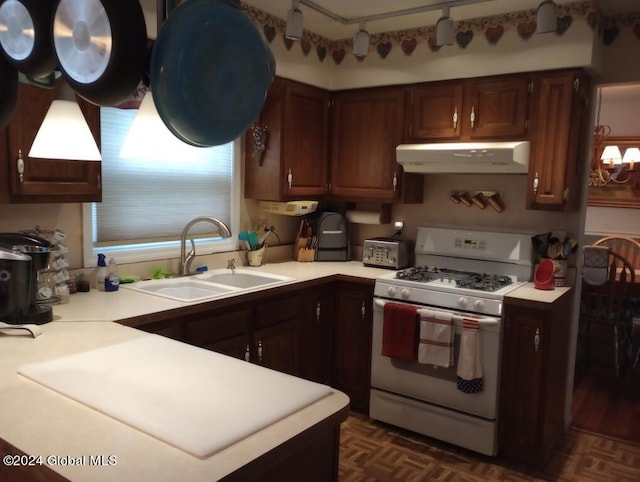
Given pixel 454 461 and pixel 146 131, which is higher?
pixel 146 131

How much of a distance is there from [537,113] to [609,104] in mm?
3128

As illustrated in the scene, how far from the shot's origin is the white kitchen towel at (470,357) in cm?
285

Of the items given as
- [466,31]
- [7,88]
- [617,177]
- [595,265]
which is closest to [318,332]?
[466,31]

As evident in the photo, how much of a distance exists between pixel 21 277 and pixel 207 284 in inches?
46.0

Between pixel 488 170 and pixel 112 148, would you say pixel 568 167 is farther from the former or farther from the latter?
pixel 112 148

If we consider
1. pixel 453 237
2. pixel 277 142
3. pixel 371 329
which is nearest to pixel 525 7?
pixel 453 237

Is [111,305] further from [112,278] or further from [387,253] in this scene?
[387,253]

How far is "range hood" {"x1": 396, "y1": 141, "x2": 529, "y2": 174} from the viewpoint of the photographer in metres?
2.99

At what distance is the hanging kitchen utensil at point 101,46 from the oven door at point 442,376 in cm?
235

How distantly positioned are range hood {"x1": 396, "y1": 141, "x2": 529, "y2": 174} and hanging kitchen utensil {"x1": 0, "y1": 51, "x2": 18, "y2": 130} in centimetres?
244

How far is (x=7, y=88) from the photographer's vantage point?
1162 mm

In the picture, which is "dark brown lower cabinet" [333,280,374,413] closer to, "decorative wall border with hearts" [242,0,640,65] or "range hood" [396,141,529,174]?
"range hood" [396,141,529,174]

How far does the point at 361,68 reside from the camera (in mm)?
3717

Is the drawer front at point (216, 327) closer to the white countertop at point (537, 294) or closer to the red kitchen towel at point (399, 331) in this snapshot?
the red kitchen towel at point (399, 331)
